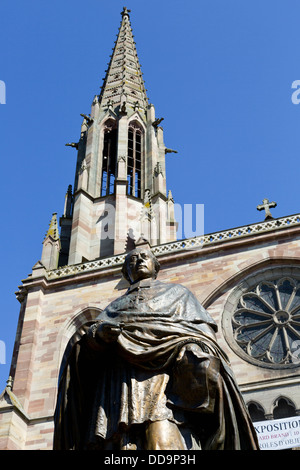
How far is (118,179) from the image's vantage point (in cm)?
2438

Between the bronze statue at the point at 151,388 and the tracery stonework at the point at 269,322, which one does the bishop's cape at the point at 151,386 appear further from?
the tracery stonework at the point at 269,322

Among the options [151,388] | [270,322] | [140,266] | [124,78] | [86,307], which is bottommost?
[151,388]

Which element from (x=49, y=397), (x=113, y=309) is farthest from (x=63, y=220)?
(x=113, y=309)

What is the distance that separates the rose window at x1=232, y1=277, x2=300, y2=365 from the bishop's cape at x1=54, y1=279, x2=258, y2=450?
1144cm

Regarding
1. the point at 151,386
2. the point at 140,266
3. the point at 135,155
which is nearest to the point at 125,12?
the point at 135,155

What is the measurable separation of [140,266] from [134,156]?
2253 cm

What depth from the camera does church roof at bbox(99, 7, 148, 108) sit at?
29220mm

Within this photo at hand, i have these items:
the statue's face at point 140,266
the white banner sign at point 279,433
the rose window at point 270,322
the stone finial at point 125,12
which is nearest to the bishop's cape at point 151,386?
the statue's face at point 140,266

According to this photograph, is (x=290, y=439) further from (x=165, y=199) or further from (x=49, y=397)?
(x=165, y=199)

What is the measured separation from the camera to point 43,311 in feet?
58.7

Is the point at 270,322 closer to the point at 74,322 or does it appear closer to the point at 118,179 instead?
the point at 74,322

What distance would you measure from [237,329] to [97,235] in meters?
8.53

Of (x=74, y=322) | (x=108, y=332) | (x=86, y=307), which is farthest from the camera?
(x=86, y=307)

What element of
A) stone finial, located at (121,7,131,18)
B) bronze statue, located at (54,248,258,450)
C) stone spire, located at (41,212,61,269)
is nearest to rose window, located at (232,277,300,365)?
stone spire, located at (41,212,61,269)
